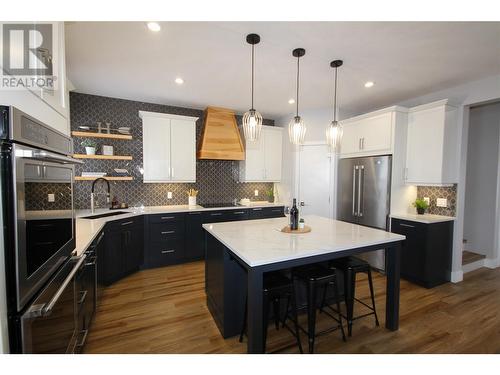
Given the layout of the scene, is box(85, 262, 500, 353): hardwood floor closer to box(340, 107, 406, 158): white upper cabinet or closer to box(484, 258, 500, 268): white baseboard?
box(484, 258, 500, 268): white baseboard

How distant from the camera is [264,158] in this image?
4.68 metres

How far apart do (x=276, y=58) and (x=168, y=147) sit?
7.42 ft

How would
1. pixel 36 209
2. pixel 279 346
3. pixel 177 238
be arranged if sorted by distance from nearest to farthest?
pixel 36 209, pixel 279 346, pixel 177 238

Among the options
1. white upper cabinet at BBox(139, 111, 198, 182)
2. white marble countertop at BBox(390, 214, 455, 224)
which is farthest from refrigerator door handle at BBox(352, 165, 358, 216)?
white upper cabinet at BBox(139, 111, 198, 182)

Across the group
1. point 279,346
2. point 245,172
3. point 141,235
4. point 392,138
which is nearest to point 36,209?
point 279,346

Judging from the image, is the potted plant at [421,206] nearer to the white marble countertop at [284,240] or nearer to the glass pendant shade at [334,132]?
the white marble countertop at [284,240]

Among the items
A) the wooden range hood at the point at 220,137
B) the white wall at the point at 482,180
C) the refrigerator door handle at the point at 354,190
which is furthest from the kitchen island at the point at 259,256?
the white wall at the point at 482,180

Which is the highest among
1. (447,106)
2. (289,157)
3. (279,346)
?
(447,106)

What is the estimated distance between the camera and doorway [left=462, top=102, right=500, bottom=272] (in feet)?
11.9

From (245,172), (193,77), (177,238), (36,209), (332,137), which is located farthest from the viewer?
(245,172)

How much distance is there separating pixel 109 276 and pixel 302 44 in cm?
344

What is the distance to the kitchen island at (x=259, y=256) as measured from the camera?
1.55 m

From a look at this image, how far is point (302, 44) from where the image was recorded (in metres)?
2.17
